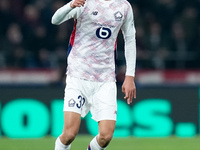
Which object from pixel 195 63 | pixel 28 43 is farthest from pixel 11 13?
pixel 195 63

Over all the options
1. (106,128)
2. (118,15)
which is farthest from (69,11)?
(106,128)

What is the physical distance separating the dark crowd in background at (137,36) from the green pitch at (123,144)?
8.52 feet

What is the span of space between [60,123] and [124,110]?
1070 mm

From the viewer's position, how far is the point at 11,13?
13883mm

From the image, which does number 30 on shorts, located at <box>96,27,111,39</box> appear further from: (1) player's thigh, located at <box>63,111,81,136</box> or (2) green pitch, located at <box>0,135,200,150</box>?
(2) green pitch, located at <box>0,135,200,150</box>

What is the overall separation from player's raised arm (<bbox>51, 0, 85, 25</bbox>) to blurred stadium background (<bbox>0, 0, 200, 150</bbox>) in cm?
314

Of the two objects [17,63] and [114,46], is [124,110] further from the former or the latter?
[114,46]

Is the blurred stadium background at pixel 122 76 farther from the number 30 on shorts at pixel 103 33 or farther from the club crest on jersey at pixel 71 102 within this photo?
the number 30 on shorts at pixel 103 33

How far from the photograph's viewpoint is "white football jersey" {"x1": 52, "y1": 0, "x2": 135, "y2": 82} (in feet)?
19.8

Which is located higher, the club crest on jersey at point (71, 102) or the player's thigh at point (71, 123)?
the club crest on jersey at point (71, 102)

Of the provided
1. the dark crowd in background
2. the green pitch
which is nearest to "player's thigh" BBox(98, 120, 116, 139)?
the green pitch

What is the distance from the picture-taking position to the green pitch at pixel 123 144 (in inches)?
344

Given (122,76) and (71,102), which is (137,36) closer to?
(122,76)

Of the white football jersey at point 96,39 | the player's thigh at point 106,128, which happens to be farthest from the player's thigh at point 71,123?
the white football jersey at point 96,39
